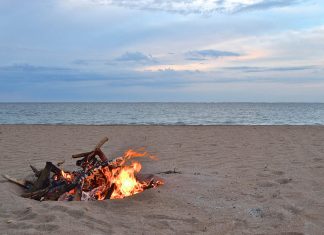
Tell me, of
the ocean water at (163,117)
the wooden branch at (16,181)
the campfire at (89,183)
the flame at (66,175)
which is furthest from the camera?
the ocean water at (163,117)

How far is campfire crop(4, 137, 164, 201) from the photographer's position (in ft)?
20.2

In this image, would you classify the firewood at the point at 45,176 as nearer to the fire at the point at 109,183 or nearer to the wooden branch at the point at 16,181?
the fire at the point at 109,183

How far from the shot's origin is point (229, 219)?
5.45 m

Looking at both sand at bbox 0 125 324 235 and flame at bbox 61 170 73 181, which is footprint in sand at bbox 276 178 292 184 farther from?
flame at bbox 61 170 73 181

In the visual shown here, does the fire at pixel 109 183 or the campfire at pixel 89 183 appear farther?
the fire at pixel 109 183

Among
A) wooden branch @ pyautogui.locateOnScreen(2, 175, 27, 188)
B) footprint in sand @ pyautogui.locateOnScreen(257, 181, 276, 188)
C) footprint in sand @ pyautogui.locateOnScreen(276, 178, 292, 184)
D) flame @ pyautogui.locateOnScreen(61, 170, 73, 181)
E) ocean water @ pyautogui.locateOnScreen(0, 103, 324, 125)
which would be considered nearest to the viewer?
flame @ pyautogui.locateOnScreen(61, 170, 73, 181)

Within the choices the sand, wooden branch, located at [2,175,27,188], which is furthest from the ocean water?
wooden branch, located at [2,175,27,188]

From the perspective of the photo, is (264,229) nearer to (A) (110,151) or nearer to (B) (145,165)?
(B) (145,165)

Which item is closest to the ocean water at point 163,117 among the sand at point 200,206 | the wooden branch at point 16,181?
the sand at point 200,206

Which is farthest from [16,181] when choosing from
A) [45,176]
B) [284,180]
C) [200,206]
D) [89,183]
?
[284,180]

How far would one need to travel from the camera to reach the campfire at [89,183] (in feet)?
20.2

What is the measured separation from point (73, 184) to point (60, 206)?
65cm

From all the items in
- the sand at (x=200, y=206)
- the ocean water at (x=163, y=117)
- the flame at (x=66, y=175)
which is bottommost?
the ocean water at (x=163, y=117)

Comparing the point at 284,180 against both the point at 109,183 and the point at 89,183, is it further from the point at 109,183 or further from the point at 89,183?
the point at 89,183
